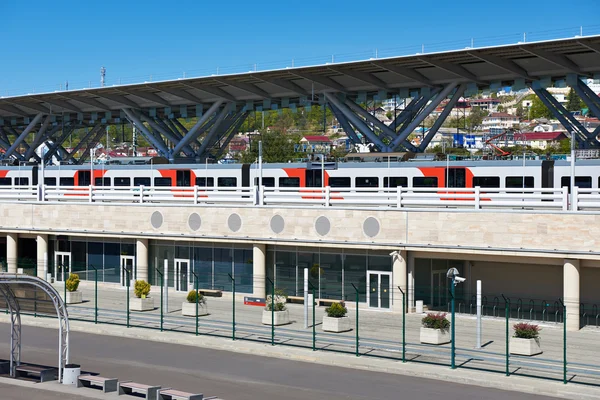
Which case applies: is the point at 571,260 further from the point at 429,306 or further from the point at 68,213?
the point at 68,213

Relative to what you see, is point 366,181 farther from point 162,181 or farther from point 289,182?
point 162,181

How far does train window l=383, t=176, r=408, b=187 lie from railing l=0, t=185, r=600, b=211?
314 cm

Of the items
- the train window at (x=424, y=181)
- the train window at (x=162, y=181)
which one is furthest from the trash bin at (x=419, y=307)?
the train window at (x=162, y=181)

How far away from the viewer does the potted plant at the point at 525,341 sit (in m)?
24.5

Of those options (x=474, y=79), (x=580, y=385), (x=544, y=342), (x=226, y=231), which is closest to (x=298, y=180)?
(x=226, y=231)

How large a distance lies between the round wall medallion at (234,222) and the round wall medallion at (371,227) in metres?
5.89

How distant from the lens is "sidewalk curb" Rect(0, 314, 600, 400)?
20.9 m

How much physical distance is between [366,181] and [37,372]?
2562 centimetres

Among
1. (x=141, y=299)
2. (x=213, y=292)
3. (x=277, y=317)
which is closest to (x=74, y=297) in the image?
(x=141, y=299)

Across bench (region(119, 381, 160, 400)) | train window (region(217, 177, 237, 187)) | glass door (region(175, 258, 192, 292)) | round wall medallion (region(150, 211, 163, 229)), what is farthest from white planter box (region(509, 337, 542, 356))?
train window (region(217, 177, 237, 187))

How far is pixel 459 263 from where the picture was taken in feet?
111

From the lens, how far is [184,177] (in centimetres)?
5172

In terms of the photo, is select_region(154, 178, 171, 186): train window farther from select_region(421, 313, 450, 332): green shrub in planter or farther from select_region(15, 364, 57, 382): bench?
select_region(15, 364, 57, 382): bench

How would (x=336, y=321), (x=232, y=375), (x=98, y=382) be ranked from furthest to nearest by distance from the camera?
(x=336, y=321)
(x=232, y=375)
(x=98, y=382)
